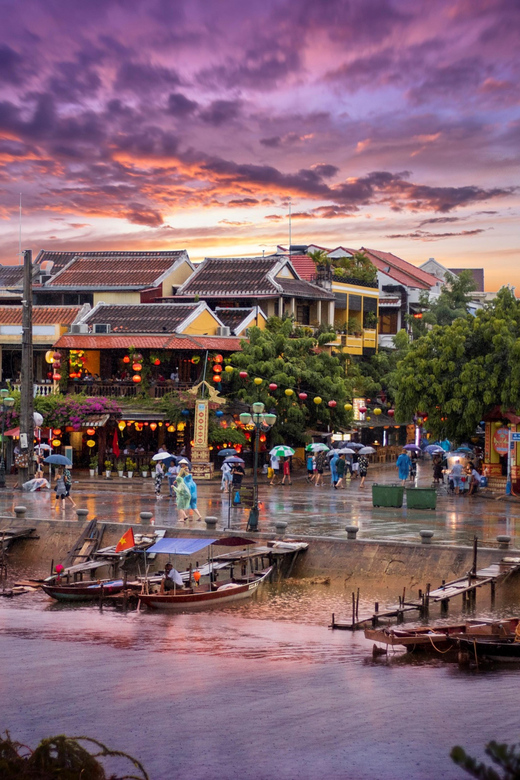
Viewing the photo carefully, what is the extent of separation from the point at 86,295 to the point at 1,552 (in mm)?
32700

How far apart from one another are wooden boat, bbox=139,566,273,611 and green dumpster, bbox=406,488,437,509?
10801 mm

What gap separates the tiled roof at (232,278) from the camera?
61.8 m

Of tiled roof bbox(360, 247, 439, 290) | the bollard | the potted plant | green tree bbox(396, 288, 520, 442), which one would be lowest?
the bollard

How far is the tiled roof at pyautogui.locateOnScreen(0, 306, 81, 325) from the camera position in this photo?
5533 centimetres

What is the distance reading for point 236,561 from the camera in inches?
1132

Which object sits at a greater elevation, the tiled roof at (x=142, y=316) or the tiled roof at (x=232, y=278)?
the tiled roof at (x=232, y=278)

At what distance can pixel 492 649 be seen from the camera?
67.3 ft

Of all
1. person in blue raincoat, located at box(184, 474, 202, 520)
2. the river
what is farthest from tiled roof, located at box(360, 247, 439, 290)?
the river

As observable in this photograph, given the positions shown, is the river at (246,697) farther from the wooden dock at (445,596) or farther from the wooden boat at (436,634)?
the wooden dock at (445,596)

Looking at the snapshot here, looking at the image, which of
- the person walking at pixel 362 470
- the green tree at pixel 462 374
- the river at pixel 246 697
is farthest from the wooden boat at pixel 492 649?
the person walking at pixel 362 470

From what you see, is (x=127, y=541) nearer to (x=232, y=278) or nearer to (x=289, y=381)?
(x=289, y=381)

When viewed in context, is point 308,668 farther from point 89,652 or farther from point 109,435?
point 109,435

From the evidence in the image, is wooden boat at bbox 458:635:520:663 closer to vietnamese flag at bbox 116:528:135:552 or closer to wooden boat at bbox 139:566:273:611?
wooden boat at bbox 139:566:273:611

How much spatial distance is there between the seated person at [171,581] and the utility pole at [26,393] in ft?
56.7
